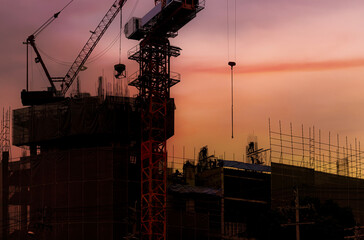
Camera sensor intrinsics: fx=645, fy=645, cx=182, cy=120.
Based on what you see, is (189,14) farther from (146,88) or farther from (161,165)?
(161,165)

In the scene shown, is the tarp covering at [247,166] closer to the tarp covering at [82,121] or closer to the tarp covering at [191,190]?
the tarp covering at [191,190]

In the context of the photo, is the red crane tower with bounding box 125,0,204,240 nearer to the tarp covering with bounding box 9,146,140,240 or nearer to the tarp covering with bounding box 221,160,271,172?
the tarp covering with bounding box 9,146,140,240

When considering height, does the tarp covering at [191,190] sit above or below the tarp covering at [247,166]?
below

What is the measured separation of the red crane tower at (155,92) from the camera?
82.4 meters

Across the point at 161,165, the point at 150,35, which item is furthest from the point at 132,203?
the point at 150,35

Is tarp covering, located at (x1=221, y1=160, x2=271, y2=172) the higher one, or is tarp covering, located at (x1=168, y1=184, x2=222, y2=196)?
tarp covering, located at (x1=221, y1=160, x2=271, y2=172)

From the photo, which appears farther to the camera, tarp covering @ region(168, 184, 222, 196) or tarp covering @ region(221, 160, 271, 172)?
tarp covering @ region(221, 160, 271, 172)

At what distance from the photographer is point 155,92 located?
8656 cm

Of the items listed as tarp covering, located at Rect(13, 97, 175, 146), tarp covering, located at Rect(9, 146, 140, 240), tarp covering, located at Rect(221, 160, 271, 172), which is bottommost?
tarp covering, located at Rect(9, 146, 140, 240)

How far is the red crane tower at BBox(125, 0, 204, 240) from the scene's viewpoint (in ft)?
270

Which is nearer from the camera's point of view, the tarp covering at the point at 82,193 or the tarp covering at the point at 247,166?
the tarp covering at the point at 82,193

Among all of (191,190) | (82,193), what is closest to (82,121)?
(82,193)

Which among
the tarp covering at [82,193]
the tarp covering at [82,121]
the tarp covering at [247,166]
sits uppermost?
the tarp covering at [82,121]

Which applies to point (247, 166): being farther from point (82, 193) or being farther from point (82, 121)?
point (82, 193)
